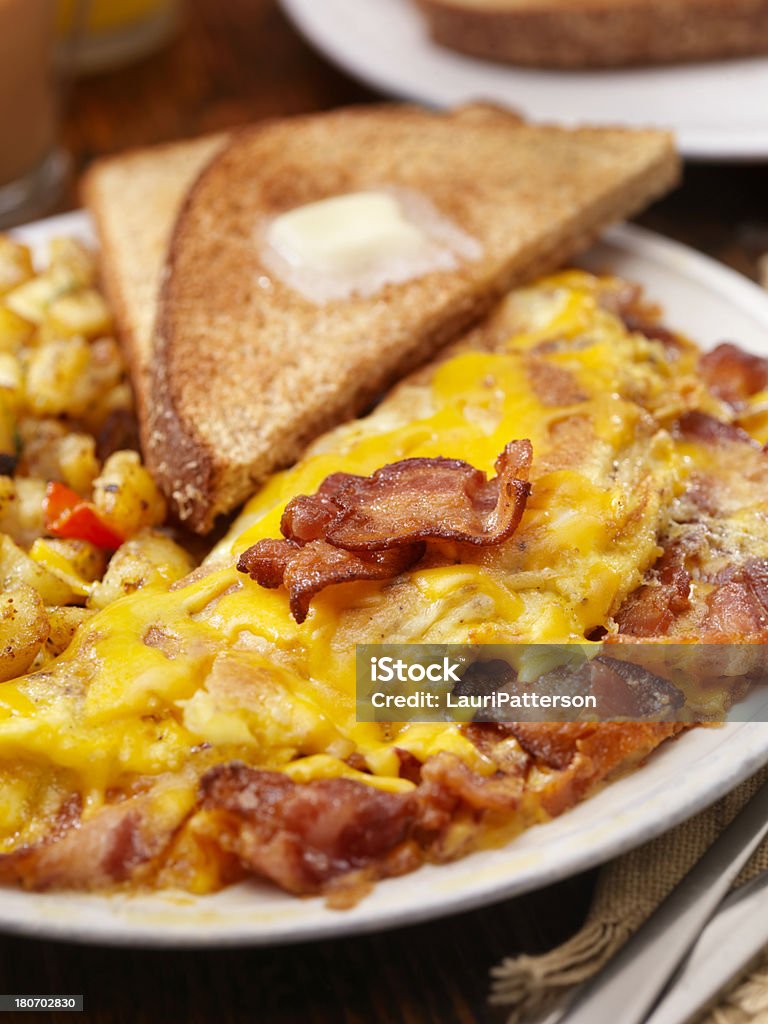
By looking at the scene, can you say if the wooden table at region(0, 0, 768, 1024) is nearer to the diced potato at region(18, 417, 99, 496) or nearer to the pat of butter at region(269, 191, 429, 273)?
the diced potato at region(18, 417, 99, 496)

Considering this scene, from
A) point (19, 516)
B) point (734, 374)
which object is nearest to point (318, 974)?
point (19, 516)

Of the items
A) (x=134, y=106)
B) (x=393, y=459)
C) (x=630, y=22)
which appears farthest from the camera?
(x=134, y=106)

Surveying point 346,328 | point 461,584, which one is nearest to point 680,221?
point 346,328

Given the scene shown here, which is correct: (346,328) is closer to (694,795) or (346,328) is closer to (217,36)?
(694,795)

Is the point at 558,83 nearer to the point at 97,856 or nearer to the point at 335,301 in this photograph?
the point at 335,301

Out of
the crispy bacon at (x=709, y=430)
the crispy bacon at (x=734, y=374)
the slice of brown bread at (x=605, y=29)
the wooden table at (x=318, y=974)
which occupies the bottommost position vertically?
the wooden table at (x=318, y=974)

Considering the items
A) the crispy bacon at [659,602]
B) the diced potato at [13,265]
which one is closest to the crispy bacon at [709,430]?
the crispy bacon at [659,602]

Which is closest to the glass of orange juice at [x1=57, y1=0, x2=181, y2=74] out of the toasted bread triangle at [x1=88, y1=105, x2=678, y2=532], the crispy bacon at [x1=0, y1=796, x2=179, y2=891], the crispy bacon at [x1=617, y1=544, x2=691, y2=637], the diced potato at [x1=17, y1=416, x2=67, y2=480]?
the toasted bread triangle at [x1=88, y1=105, x2=678, y2=532]

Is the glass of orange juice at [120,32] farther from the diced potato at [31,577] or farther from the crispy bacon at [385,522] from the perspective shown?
the crispy bacon at [385,522]
